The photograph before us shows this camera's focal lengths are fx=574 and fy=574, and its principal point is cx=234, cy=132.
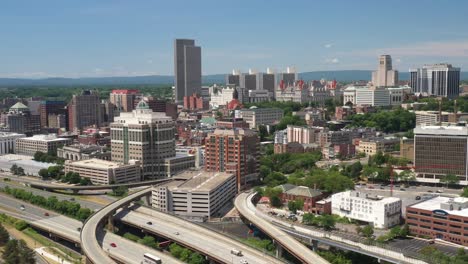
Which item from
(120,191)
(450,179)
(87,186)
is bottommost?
(120,191)

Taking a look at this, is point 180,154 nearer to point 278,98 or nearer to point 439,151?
point 439,151

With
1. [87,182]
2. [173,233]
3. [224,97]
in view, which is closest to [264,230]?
[173,233]

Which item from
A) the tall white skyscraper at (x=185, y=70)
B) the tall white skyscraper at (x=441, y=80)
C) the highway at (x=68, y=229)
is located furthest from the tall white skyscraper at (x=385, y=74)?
the highway at (x=68, y=229)

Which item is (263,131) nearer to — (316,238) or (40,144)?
(40,144)

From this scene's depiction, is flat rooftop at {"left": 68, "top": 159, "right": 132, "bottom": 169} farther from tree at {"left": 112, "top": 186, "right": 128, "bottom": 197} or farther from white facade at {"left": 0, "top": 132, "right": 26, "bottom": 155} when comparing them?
white facade at {"left": 0, "top": 132, "right": 26, "bottom": 155}

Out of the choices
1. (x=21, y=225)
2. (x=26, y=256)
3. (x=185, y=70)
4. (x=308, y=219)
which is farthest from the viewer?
(x=185, y=70)

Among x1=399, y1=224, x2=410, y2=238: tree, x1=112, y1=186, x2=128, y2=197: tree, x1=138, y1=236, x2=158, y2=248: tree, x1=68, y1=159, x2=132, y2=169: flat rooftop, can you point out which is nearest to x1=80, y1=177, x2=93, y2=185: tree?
x1=68, y1=159, x2=132, y2=169: flat rooftop

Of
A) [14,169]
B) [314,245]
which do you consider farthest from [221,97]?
[314,245]
